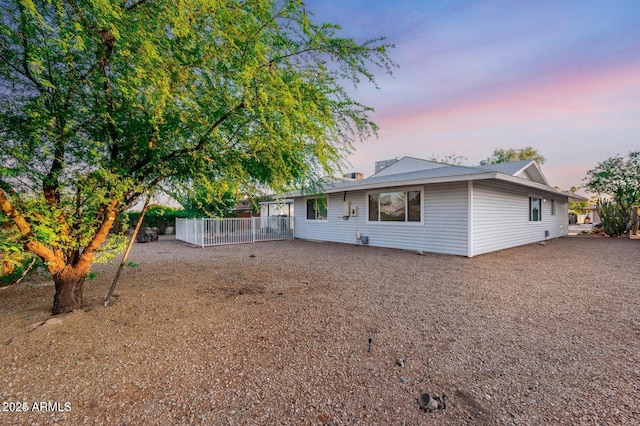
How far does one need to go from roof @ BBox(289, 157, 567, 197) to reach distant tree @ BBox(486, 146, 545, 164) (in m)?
20.2

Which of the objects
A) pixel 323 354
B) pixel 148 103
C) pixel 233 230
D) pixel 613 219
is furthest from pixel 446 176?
pixel 613 219

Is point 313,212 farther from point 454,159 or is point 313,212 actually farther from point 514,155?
point 514,155

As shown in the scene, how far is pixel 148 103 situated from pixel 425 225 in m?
8.31

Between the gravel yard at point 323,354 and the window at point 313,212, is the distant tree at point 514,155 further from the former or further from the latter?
the gravel yard at point 323,354

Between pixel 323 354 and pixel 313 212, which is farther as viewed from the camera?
pixel 313 212

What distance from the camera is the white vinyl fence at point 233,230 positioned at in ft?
38.4

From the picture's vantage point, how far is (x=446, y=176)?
775cm

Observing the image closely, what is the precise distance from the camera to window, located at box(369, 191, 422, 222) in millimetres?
9026

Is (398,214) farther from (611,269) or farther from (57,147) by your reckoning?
(57,147)

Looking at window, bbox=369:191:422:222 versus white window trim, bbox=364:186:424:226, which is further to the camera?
window, bbox=369:191:422:222

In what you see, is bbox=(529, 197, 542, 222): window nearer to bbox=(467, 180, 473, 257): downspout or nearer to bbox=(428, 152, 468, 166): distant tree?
bbox=(467, 180, 473, 257): downspout

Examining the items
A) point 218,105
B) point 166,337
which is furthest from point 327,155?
point 166,337

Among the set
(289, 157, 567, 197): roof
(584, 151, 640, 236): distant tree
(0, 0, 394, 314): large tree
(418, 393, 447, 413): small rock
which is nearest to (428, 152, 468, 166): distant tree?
(584, 151, 640, 236): distant tree

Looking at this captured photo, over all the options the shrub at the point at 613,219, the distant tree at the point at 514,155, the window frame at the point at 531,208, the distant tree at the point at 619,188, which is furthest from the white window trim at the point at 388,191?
the distant tree at the point at 514,155
